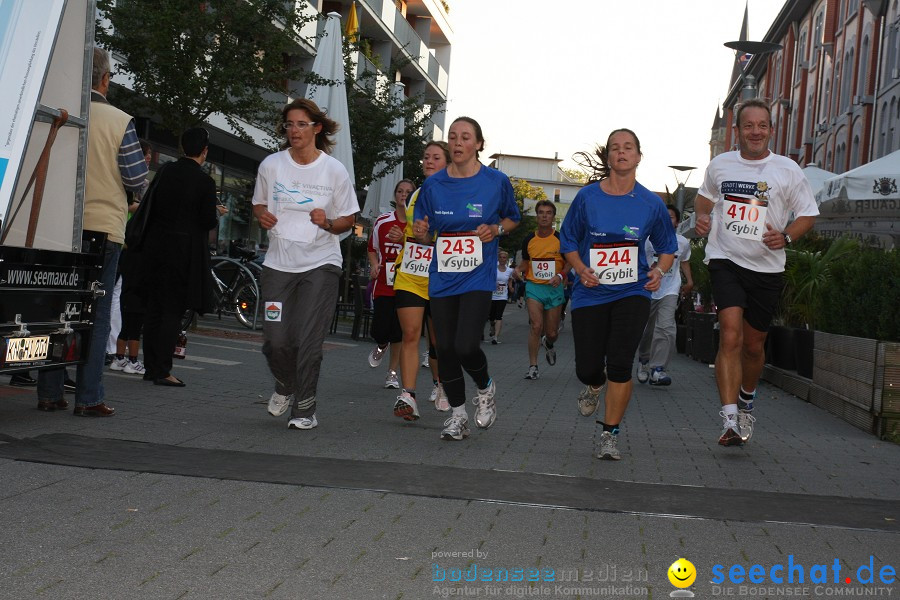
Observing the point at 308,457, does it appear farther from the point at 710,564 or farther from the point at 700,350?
the point at 700,350

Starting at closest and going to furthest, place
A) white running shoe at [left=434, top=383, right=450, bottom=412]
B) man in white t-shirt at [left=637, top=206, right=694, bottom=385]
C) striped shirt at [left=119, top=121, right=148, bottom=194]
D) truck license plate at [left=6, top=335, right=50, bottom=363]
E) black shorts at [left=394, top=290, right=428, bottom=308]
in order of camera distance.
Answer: truck license plate at [left=6, top=335, right=50, bottom=363] → striped shirt at [left=119, top=121, right=148, bottom=194] → black shorts at [left=394, top=290, right=428, bottom=308] → white running shoe at [left=434, top=383, right=450, bottom=412] → man in white t-shirt at [left=637, top=206, right=694, bottom=385]

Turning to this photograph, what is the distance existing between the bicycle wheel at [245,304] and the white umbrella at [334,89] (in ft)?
7.84

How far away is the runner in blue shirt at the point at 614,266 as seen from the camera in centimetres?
720

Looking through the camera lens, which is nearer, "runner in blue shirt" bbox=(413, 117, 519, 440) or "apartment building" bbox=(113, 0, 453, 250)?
"runner in blue shirt" bbox=(413, 117, 519, 440)

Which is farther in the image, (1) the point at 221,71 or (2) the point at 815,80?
(2) the point at 815,80

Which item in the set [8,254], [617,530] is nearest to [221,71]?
[8,254]

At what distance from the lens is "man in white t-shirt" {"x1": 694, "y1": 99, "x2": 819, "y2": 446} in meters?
7.81

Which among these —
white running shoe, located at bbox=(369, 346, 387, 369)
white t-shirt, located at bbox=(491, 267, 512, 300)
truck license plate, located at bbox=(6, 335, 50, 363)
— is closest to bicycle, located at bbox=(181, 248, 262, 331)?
white running shoe, located at bbox=(369, 346, 387, 369)

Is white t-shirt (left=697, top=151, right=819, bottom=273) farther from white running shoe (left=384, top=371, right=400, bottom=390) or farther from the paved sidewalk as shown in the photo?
white running shoe (left=384, top=371, right=400, bottom=390)

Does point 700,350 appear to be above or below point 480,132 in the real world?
below

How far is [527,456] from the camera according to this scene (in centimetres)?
707

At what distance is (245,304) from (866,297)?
9782mm

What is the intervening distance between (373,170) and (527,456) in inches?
783

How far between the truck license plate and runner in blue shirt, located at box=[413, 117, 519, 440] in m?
2.38
